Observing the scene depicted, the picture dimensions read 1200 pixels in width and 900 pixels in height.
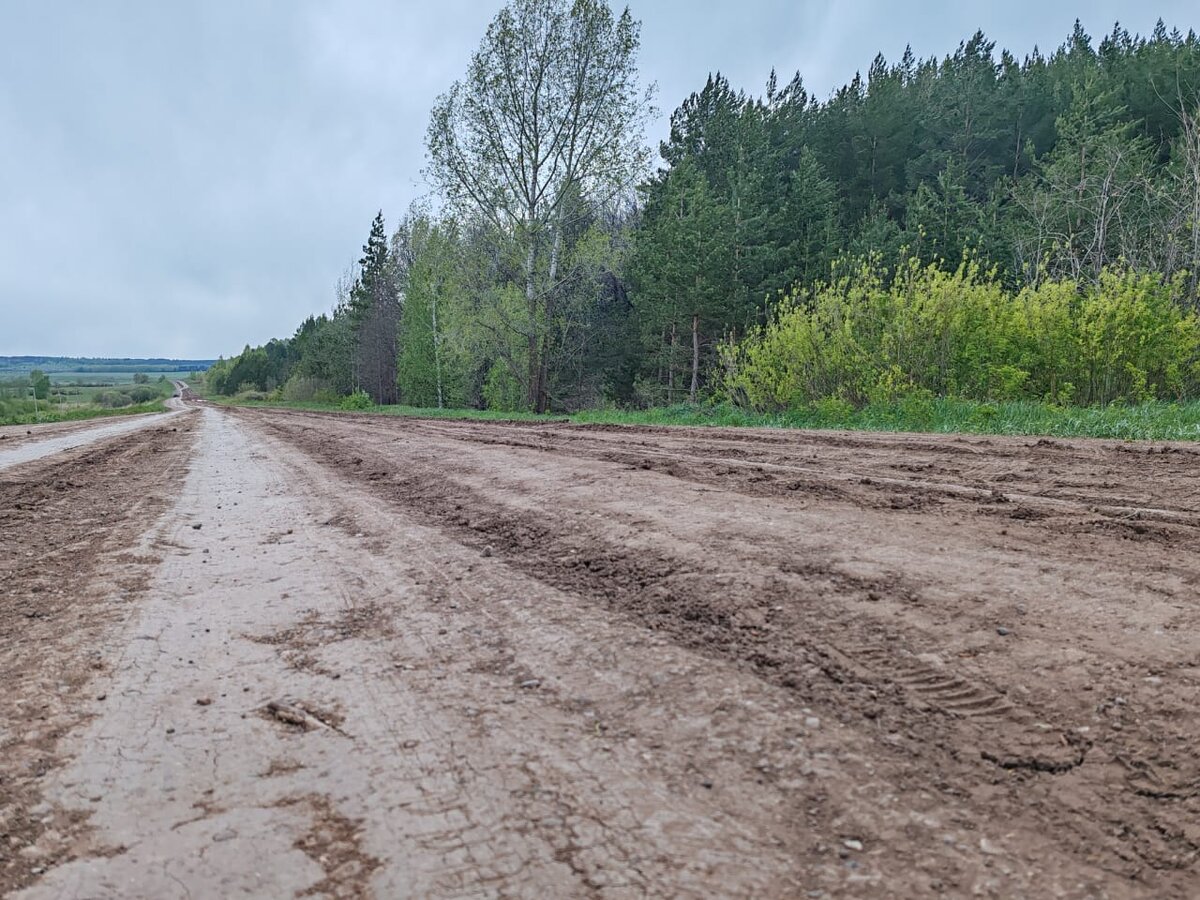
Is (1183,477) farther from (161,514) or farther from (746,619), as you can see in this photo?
(161,514)

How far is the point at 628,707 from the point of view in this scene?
1.76 meters

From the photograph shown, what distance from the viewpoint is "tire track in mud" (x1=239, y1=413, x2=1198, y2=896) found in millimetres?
1299

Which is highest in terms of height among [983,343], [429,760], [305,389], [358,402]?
[305,389]

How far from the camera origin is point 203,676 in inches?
79.8

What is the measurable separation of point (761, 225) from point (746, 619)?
87.1 ft

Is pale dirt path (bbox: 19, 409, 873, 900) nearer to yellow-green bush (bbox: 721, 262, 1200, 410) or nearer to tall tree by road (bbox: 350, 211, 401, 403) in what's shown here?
yellow-green bush (bbox: 721, 262, 1200, 410)

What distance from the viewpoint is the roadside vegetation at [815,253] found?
31.4 feet

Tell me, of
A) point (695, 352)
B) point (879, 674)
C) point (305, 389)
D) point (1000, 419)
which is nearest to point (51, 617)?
point (879, 674)

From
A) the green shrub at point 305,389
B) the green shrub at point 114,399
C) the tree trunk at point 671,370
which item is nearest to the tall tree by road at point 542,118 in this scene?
the tree trunk at point 671,370

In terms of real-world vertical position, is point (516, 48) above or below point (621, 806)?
above

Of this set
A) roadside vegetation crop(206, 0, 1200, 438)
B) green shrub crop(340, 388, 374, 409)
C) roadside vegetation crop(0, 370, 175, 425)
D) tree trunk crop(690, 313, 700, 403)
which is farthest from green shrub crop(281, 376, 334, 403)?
tree trunk crop(690, 313, 700, 403)

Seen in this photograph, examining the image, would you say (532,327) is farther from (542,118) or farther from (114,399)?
(114,399)

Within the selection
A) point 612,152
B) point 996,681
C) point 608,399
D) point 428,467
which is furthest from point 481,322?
point 996,681

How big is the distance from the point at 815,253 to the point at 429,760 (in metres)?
28.5
